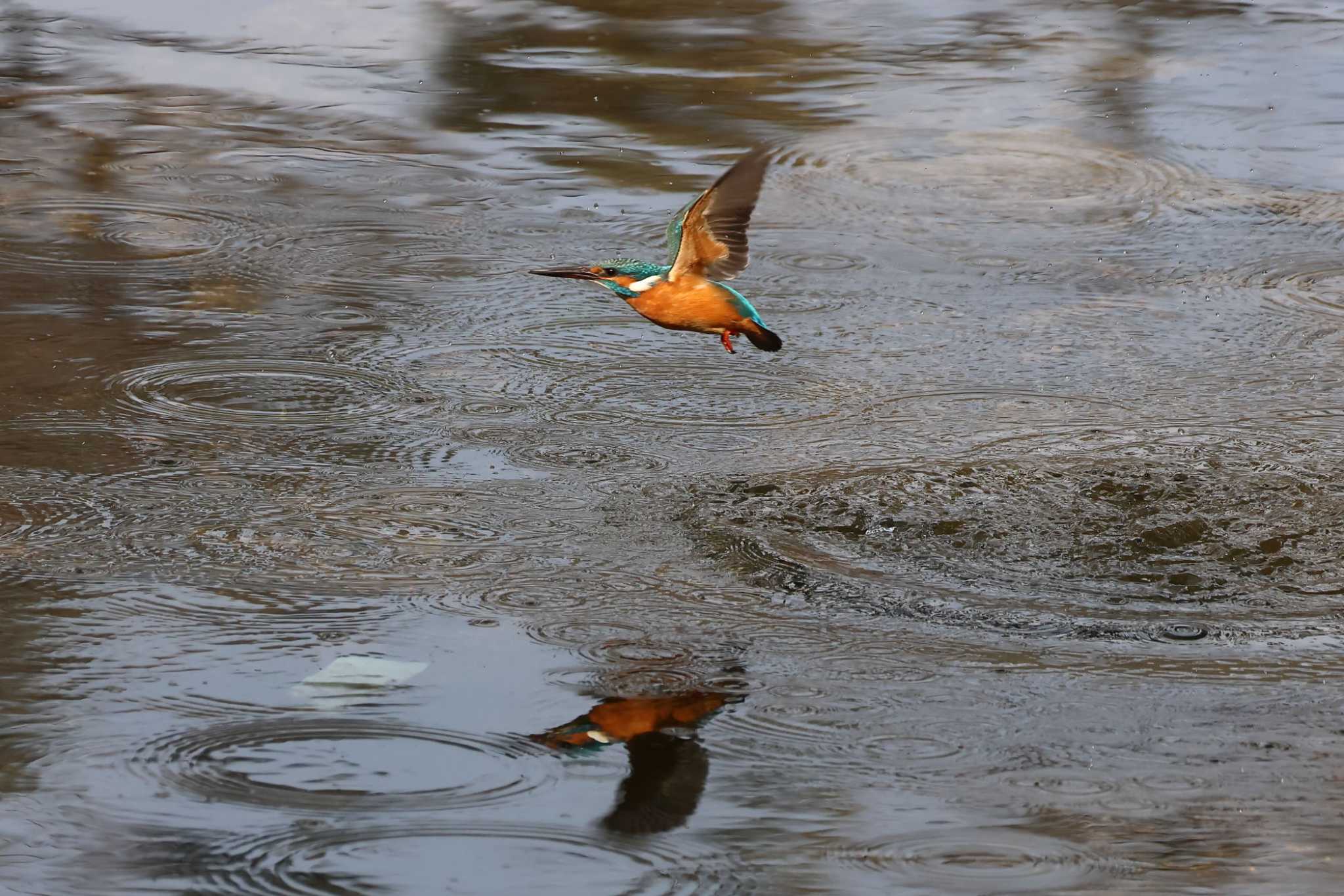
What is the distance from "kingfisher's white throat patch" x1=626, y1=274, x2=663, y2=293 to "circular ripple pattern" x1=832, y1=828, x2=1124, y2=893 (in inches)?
66.6

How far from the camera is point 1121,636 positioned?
4445 millimetres

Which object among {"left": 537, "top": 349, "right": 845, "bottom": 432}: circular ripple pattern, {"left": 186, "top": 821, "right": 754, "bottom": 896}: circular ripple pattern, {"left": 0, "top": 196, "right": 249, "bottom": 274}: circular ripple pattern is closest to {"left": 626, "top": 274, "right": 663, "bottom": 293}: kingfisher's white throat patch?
{"left": 537, "top": 349, "right": 845, "bottom": 432}: circular ripple pattern

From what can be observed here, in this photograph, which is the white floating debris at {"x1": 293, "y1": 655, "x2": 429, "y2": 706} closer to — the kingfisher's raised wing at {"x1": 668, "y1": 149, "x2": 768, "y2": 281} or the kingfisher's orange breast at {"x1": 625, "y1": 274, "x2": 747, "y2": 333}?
the kingfisher's orange breast at {"x1": 625, "y1": 274, "x2": 747, "y2": 333}

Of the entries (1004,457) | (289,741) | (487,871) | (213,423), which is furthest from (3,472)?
(1004,457)

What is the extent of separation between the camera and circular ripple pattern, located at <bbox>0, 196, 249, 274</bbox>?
6957 millimetres

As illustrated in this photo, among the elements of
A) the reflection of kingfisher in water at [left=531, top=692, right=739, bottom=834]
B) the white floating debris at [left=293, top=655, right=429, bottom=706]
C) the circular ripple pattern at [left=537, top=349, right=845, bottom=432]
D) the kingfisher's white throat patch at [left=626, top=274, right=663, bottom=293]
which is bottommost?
the reflection of kingfisher in water at [left=531, top=692, right=739, bottom=834]

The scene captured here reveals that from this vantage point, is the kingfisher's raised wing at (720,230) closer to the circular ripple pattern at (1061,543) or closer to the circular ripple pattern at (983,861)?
the circular ripple pattern at (1061,543)

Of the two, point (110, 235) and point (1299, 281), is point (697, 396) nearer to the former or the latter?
point (1299, 281)

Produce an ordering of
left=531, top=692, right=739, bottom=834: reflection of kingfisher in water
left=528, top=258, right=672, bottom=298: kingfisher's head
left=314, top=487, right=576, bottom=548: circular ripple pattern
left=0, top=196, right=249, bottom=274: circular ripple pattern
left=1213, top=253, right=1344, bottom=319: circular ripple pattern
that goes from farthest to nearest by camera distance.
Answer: left=0, top=196, right=249, bottom=274: circular ripple pattern
left=1213, top=253, right=1344, bottom=319: circular ripple pattern
left=314, top=487, right=576, bottom=548: circular ripple pattern
left=528, top=258, right=672, bottom=298: kingfisher's head
left=531, top=692, right=739, bottom=834: reflection of kingfisher in water

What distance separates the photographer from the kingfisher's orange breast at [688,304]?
15.5ft

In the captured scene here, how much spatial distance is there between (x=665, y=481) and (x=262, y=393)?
1.41 meters

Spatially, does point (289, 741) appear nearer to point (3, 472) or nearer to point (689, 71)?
point (3, 472)

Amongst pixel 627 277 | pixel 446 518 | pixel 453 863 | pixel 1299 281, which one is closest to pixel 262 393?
→ pixel 446 518

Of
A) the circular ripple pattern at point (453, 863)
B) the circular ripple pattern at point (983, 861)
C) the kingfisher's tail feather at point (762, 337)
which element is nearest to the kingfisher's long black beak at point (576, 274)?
the kingfisher's tail feather at point (762, 337)
